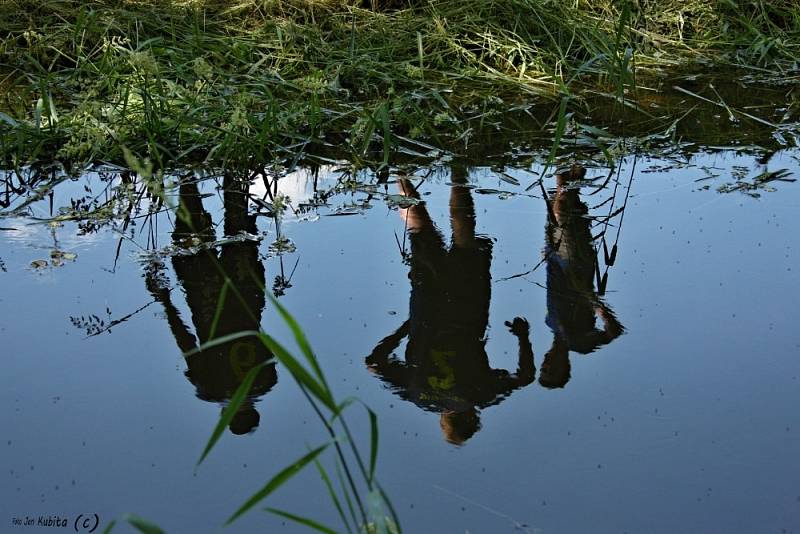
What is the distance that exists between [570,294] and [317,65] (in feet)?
8.86

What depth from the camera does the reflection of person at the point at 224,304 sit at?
2.67m

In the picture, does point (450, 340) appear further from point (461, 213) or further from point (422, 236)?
point (461, 213)

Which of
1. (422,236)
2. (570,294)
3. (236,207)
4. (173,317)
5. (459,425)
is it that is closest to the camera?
(459,425)

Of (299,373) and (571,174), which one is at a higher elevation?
(571,174)

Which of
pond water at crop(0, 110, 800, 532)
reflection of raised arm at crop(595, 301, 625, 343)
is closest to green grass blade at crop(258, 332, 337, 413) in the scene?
pond water at crop(0, 110, 800, 532)

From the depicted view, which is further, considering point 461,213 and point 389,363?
point 461,213

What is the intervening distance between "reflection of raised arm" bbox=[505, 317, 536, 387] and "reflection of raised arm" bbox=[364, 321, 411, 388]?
283 mm

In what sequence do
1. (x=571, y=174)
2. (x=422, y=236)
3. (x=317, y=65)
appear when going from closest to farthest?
(x=422, y=236) < (x=571, y=174) < (x=317, y=65)

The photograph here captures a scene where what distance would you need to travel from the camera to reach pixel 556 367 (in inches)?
108

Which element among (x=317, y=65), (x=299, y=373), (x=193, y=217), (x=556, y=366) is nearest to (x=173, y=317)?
(x=193, y=217)

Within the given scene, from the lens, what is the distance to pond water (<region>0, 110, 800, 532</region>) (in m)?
2.19

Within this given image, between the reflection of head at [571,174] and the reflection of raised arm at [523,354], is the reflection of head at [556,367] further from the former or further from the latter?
the reflection of head at [571,174]

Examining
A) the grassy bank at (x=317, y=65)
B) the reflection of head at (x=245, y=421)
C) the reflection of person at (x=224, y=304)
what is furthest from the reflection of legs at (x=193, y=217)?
the reflection of head at (x=245, y=421)

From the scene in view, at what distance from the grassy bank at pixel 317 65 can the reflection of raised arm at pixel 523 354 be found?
51.3 inches
